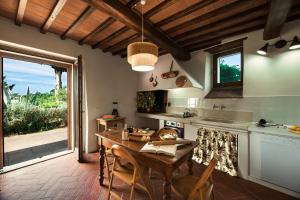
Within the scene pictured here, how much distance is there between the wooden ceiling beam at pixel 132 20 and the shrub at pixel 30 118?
2.67 m

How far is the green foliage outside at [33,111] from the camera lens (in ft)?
9.40

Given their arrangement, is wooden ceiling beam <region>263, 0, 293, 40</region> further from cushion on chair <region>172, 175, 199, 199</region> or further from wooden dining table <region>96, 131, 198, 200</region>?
cushion on chair <region>172, 175, 199, 199</region>

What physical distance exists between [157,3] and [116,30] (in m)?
1.11

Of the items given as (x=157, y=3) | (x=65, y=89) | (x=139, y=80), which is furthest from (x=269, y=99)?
(x=65, y=89)

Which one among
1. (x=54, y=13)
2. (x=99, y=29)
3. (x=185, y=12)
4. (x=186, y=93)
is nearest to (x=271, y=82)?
(x=186, y=93)

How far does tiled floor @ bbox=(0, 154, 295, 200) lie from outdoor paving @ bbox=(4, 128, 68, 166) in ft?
1.86

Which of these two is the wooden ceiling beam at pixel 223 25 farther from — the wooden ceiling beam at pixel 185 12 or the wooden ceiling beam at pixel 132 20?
the wooden ceiling beam at pixel 185 12

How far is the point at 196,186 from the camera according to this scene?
1.21 metres

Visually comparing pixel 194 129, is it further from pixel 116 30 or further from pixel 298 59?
pixel 116 30

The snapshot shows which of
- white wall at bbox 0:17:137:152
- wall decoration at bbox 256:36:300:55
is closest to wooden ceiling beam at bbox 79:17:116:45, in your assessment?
white wall at bbox 0:17:137:152

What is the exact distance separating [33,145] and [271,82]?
5366mm

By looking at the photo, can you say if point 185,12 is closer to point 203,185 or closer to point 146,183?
point 203,185

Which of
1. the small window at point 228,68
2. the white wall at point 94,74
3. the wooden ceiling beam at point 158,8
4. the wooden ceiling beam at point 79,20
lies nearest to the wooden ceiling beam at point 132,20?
the wooden ceiling beam at point 158,8

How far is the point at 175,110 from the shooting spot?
13.8 feet
